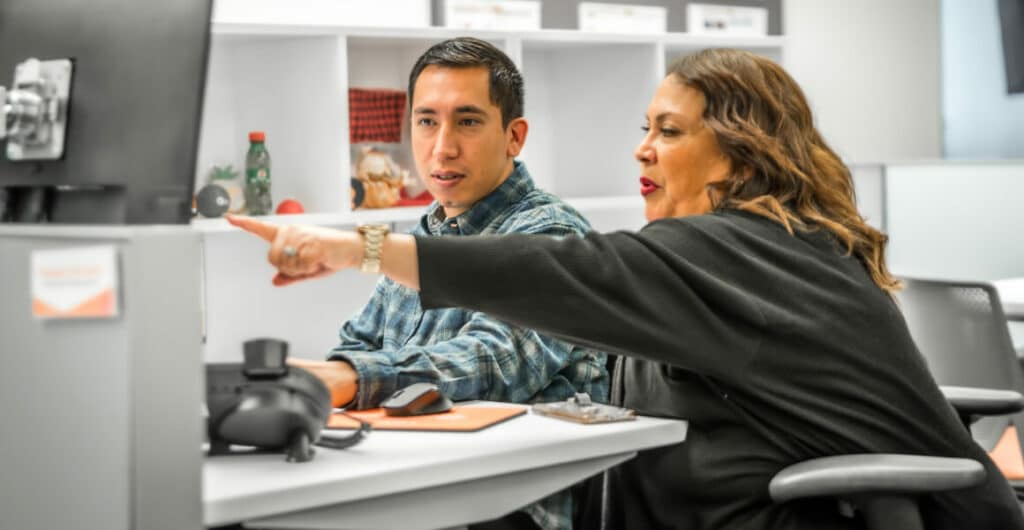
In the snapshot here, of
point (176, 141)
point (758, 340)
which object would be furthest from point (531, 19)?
point (176, 141)

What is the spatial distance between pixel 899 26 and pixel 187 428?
4.94 meters

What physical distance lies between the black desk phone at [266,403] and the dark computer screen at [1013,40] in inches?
196

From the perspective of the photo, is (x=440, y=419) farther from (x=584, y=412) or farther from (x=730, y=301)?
(x=730, y=301)

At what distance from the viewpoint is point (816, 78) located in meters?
5.34

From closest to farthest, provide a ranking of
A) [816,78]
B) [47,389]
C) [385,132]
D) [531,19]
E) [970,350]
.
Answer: [47,389] → [970,350] → [385,132] → [531,19] → [816,78]

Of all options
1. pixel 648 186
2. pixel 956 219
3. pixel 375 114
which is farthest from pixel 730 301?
pixel 956 219

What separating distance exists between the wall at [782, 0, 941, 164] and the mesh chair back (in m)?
2.35

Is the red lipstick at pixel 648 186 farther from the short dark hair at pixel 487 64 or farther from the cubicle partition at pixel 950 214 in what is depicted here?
the cubicle partition at pixel 950 214

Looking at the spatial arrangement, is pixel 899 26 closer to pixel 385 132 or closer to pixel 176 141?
pixel 385 132

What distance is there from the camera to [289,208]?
3.52 m

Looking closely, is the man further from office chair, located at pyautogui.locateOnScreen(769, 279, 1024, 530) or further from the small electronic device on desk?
office chair, located at pyautogui.locateOnScreen(769, 279, 1024, 530)

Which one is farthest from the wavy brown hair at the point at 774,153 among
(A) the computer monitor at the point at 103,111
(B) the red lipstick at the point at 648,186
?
(A) the computer monitor at the point at 103,111

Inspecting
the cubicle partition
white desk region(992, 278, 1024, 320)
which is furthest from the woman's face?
the cubicle partition

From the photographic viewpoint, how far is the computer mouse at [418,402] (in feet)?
6.06
